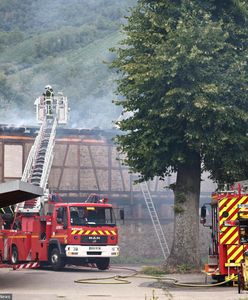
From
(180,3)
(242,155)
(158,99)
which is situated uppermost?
(180,3)

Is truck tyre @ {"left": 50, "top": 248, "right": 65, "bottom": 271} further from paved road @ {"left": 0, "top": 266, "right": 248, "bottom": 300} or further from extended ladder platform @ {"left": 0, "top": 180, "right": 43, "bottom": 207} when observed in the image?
extended ladder platform @ {"left": 0, "top": 180, "right": 43, "bottom": 207}

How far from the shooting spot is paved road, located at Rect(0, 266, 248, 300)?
18812mm

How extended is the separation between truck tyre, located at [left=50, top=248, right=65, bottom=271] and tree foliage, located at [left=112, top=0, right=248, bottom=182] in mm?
4095

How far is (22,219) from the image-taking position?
31.9 meters

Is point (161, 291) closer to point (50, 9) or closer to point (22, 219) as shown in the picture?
point (22, 219)

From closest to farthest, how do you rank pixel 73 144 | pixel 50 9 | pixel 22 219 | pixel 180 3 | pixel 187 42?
pixel 187 42, pixel 180 3, pixel 22 219, pixel 73 144, pixel 50 9

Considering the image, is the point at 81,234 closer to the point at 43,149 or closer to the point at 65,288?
the point at 65,288

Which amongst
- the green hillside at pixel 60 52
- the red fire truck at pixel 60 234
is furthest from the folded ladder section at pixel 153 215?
the green hillside at pixel 60 52

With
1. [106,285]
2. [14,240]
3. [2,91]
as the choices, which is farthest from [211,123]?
[2,91]

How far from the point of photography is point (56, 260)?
2964 cm

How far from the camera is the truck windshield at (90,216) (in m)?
29.5

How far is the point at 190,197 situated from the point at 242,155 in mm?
2629

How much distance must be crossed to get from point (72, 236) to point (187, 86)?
6.65 meters

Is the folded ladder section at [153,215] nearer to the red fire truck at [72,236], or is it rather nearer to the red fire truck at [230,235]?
the red fire truck at [72,236]
